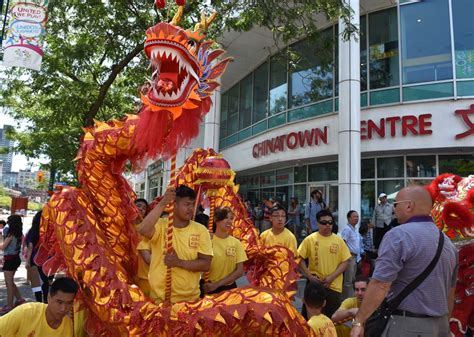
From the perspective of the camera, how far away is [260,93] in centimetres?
1594

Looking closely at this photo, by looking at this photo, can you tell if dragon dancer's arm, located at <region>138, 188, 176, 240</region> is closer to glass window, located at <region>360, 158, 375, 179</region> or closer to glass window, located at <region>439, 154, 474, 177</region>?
glass window, located at <region>439, 154, 474, 177</region>

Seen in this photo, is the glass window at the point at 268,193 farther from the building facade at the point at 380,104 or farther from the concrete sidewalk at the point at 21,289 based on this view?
the concrete sidewalk at the point at 21,289

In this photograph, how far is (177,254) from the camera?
102 inches

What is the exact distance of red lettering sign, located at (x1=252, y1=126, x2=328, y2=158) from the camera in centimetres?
1158

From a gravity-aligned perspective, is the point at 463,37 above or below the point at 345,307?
above

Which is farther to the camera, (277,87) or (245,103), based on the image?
(245,103)

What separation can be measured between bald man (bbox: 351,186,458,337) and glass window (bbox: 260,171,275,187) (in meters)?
13.1

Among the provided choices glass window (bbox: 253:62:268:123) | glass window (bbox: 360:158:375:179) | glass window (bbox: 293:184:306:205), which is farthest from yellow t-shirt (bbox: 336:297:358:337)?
glass window (bbox: 253:62:268:123)

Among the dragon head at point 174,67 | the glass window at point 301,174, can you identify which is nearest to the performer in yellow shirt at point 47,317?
the dragon head at point 174,67

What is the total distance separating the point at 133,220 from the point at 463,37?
10.1 m

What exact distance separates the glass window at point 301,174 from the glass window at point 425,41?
13.5 ft

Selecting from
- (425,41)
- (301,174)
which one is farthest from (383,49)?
(301,174)

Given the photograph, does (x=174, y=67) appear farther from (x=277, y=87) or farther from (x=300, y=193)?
(x=277, y=87)

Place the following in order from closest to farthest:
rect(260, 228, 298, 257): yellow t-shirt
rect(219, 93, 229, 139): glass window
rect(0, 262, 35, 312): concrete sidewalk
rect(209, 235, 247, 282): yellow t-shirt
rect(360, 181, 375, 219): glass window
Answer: rect(209, 235, 247, 282): yellow t-shirt → rect(260, 228, 298, 257): yellow t-shirt → rect(0, 262, 35, 312): concrete sidewalk → rect(360, 181, 375, 219): glass window → rect(219, 93, 229, 139): glass window
